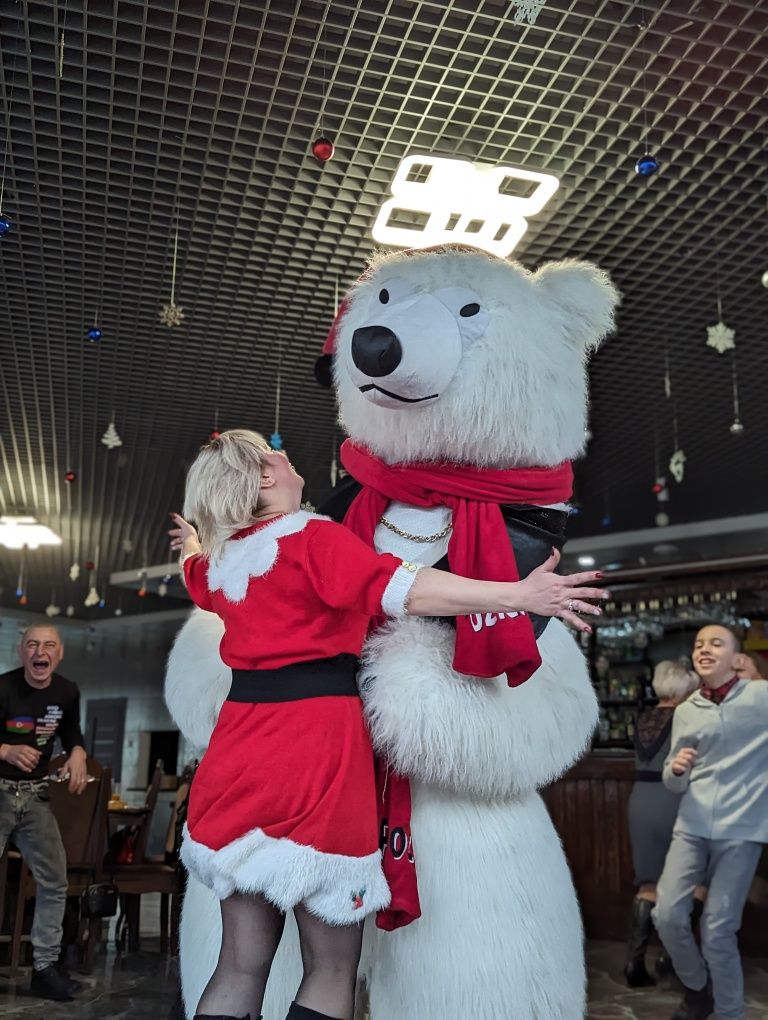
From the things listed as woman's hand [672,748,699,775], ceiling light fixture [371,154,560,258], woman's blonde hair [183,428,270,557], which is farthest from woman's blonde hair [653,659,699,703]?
woman's blonde hair [183,428,270,557]

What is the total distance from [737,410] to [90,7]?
176 inches

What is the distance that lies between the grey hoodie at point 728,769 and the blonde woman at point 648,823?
680 mm

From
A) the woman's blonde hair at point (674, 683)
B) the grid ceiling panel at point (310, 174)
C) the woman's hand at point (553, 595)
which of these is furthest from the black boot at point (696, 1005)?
the grid ceiling panel at point (310, 174)

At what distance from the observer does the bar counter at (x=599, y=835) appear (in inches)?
205

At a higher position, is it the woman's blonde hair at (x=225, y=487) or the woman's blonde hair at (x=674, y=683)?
the woman's blonde hair at (x=225, y=487)

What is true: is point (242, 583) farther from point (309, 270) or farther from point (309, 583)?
point (309, 270)

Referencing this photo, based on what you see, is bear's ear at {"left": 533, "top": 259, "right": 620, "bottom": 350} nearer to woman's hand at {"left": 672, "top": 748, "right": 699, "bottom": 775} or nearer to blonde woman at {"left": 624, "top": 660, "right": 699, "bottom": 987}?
woman's hand at {"left": 672, "top": 748, "right": 699, "bottom": 775}

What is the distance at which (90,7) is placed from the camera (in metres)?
2.91

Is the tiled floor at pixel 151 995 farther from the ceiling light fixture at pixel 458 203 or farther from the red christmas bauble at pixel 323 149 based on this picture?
the red christmas bauble at pixel 323 149

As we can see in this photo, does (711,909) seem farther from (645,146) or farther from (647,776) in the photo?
(645,146)

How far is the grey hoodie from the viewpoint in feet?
10.8

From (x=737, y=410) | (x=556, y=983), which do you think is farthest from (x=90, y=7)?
(x=737, y=410)

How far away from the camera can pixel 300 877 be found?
142cm

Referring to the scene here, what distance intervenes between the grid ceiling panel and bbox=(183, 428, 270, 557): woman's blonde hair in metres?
1.83
